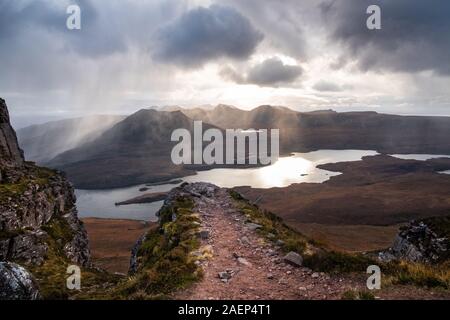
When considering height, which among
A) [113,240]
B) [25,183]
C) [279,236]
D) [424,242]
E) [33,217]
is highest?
[25,183]

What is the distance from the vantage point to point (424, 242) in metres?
35.3

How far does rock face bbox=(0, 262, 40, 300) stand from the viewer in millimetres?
14891

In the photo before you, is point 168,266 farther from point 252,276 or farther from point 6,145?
point 6,145

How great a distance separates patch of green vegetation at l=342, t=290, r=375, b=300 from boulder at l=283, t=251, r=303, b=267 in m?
3.98

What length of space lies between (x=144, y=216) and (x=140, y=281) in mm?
169500

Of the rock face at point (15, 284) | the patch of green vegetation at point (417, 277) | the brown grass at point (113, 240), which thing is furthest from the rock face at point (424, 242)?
the brown grass at point (113, 240)

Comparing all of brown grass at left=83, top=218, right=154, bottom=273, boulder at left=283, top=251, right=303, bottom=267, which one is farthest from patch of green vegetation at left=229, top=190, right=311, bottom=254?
brown grass at left=83, top=218, right=154, bottom=273

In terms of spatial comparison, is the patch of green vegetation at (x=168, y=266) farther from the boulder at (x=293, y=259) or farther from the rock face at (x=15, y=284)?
the boulder at (x=293, y=259)

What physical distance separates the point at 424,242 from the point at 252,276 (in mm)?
25760

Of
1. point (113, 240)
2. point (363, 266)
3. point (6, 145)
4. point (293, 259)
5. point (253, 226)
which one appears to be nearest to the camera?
point (363, 266)

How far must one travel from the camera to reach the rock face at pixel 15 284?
14891mm

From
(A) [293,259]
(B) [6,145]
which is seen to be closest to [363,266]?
(A) [293,259]

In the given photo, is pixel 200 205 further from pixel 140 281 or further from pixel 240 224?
pixel 140 281
